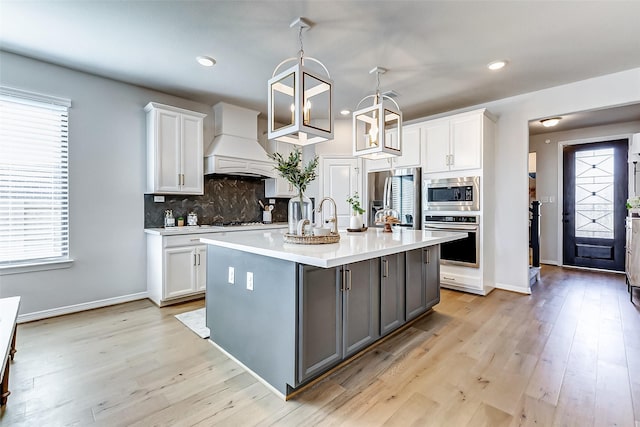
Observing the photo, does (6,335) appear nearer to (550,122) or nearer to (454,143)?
(454,143)

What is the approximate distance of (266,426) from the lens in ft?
5.19

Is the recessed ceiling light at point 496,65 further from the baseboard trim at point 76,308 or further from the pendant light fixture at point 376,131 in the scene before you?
the baseboard trim at point 76,308

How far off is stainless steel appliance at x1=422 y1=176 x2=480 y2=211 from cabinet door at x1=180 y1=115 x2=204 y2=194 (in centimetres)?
310

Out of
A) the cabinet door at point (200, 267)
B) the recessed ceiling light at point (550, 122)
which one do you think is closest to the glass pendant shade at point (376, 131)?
the cabinet door at point (200, 267)

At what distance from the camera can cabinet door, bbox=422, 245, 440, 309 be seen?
3002mm

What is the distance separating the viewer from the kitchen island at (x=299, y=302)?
69.3 inches

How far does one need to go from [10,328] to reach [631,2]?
456 cm

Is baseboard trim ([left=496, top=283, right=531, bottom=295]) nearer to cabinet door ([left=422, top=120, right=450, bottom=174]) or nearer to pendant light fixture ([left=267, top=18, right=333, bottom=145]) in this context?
cabinet door ([left=422, top=120, right=450, bottom=174])

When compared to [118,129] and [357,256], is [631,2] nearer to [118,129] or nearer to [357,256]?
[357,256]

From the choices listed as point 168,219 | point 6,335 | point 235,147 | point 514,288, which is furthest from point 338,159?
point 6,335

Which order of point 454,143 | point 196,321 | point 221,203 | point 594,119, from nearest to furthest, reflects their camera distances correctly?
point 196,321
point 454,143
point 221,203
point 594,119

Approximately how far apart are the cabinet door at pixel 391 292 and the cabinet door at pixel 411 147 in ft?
7.09

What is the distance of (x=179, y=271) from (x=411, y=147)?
3.50 m

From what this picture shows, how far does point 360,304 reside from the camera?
2205mm
